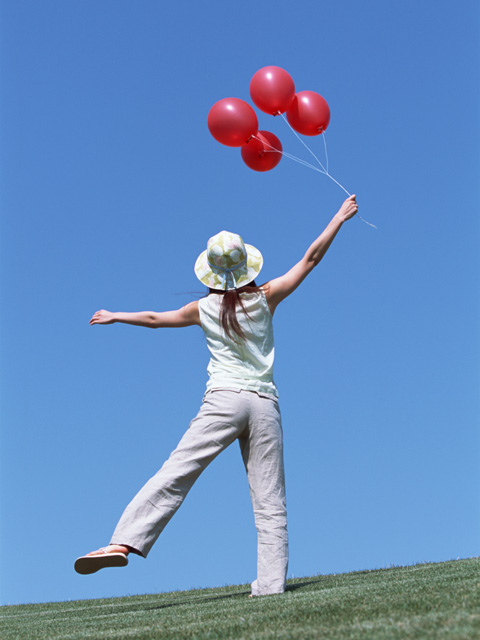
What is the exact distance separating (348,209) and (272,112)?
147cm

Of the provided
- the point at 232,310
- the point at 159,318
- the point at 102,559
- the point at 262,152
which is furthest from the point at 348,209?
the point at 102,559

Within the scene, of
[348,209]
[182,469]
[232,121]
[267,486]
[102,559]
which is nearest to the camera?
[102,559]

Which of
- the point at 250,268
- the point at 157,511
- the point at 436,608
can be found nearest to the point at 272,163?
the point at 250,268

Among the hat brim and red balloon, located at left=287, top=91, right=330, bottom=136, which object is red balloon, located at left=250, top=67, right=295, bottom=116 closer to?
red balloon, located at left=287, top=91, right=330, bottom=136

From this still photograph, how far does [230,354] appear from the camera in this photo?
4.77 metres

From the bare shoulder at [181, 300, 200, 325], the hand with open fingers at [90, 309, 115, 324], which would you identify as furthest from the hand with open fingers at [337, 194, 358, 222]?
the hand with open fingers at [90, 309, 115, 324]

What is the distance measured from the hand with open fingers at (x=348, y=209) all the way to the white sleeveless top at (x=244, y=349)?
71 centimetres

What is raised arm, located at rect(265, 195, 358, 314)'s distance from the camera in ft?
15.7

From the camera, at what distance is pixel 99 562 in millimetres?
4211

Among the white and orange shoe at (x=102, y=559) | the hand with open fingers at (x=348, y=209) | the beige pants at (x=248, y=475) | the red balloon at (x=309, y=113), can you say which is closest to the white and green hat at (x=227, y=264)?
the hand with open fingers at (x=348, y=209)

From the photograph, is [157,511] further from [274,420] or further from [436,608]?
[436,608]

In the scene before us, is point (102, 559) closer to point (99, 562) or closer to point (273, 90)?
point (99, 562)

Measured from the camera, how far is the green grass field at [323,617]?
2.59m

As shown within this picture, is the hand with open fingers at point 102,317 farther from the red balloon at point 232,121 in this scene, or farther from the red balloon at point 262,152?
the red balloon at point 262,152
